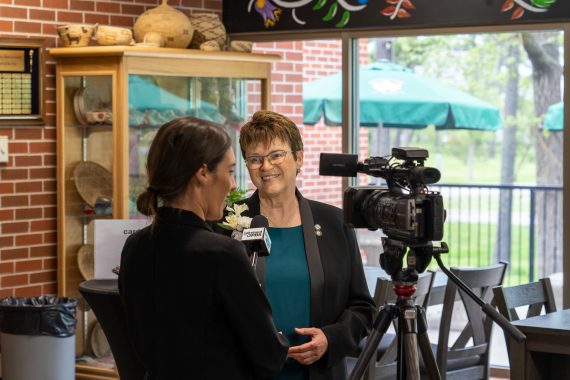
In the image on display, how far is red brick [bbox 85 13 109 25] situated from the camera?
525 cm

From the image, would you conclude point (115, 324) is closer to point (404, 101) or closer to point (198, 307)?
point (198, 307)

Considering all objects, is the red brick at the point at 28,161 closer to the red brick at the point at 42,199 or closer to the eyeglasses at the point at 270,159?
the red brick at the point at 42,199

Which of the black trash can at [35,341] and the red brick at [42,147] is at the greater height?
the red brick at [42,147]

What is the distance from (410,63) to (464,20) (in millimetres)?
513

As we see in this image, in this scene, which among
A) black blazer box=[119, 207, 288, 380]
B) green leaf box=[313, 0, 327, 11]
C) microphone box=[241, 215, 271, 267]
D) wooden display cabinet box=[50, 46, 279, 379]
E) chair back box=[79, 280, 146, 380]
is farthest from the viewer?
green leaf box=[313, 0, 327, 11]

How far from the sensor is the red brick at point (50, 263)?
16.8ft

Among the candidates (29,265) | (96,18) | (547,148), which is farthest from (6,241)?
(547,148)

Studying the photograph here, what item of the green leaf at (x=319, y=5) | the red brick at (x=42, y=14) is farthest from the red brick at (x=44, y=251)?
the green leaf at (x=319, y=5)

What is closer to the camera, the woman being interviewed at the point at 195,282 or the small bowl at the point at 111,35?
the woman being interviewed at the point at 195,282

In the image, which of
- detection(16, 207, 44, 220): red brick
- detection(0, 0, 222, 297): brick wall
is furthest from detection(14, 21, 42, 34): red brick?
detection(16, 207, 44, 220): red brick

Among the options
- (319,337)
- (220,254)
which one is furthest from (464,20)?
(220,254)

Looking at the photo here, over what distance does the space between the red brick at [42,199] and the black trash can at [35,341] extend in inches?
24.6

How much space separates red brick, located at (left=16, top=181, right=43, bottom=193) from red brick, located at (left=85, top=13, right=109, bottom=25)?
3.07 feet

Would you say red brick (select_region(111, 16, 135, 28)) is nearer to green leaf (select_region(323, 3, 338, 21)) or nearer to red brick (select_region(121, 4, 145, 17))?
red brick (select_region(121, 4, 145, 17))
